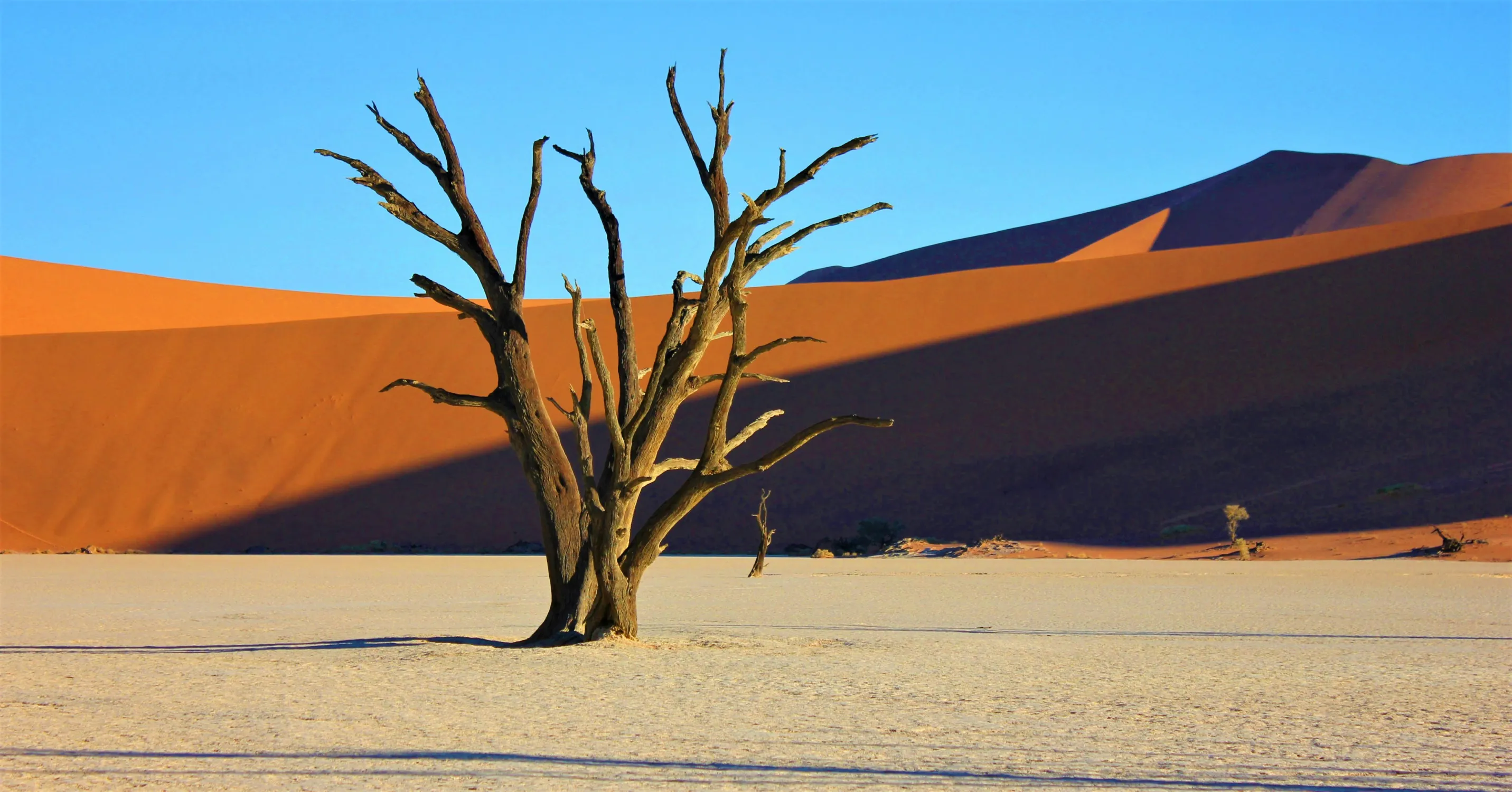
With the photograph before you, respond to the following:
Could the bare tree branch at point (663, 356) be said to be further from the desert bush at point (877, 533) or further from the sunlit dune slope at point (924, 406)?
the sunlit dune slope at point (924, 406)

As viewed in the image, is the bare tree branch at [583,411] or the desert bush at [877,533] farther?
the desert bush at [877,533]

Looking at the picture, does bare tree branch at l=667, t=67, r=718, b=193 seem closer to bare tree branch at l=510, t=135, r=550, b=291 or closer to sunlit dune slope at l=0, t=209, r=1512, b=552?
bare tree branch at l=510, t=135, r=550, b=291

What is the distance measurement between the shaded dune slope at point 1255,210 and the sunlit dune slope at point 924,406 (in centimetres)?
3394

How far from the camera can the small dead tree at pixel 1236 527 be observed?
2339 cm

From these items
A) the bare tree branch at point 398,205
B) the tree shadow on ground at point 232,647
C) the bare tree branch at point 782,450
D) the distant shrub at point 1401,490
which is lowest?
the tree shadow on ground at point 232,647

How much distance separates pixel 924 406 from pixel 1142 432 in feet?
20.5

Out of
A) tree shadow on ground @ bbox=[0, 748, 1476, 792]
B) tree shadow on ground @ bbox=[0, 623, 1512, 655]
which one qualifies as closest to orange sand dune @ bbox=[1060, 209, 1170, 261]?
tree shadow on ground @ bbox=[0, 623, 1512, 655]

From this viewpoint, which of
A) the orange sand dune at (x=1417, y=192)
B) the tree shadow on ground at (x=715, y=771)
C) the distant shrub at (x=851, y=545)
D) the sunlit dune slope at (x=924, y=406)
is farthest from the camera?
the orange sand dune at (x=1417, y=192)

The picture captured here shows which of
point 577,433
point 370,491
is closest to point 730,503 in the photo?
point 370,491

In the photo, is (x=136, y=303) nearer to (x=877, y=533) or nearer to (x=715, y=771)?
(x=877, y=533)

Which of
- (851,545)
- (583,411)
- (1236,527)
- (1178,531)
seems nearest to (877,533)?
(851,545)

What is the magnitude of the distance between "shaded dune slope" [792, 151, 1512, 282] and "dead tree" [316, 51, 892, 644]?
67267 mm

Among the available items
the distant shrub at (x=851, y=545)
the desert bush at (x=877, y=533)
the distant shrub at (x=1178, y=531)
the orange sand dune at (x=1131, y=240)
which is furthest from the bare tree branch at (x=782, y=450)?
the orange sand dune at (x=1131, y=240)

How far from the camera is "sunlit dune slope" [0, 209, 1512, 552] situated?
31.0 m
